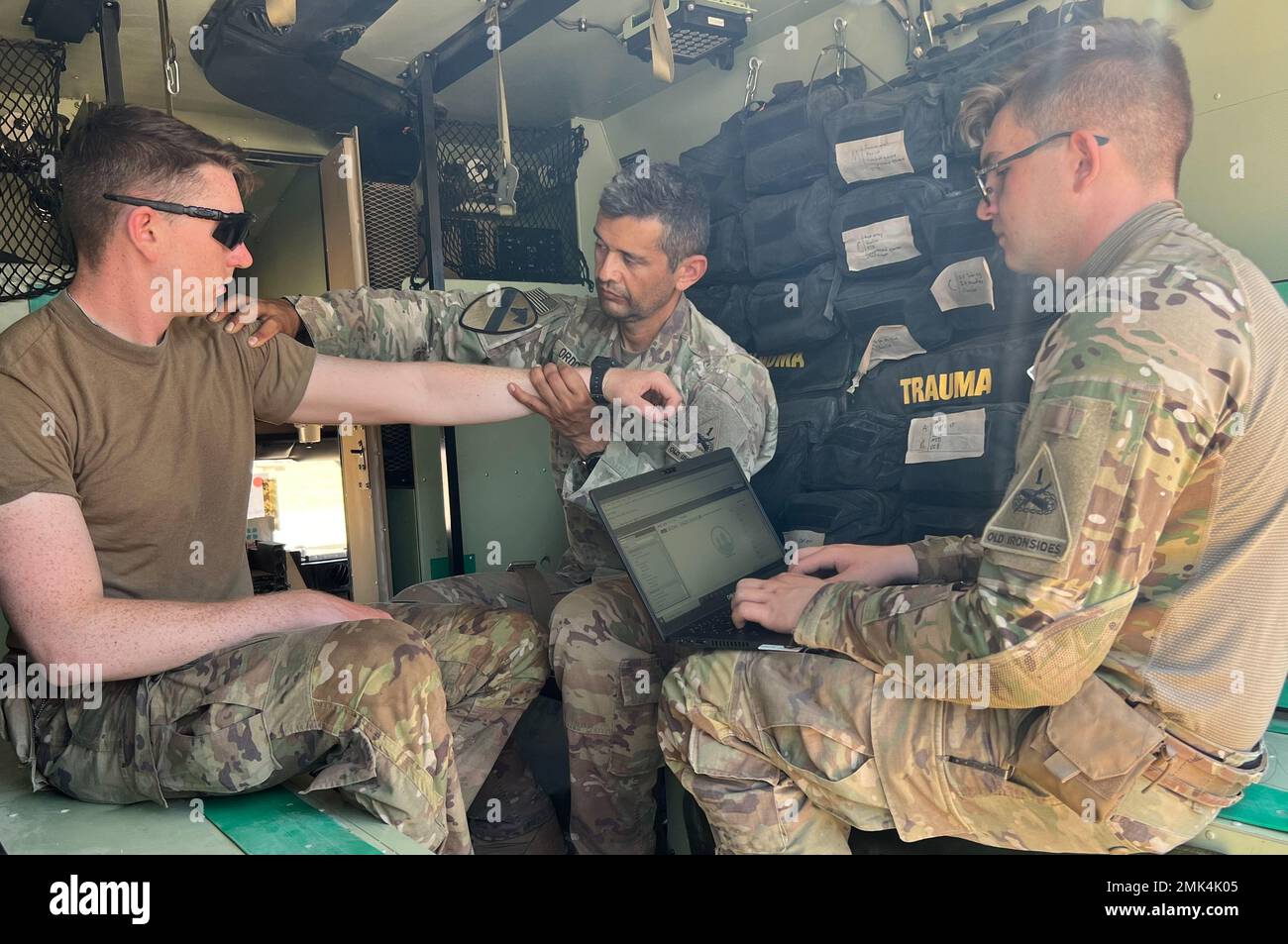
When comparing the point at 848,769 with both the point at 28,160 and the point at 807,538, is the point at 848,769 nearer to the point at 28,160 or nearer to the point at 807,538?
the point at 807,538

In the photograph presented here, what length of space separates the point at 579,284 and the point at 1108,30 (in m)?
2.47

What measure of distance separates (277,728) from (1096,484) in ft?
3.93

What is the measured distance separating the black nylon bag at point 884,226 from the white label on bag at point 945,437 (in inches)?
16.3

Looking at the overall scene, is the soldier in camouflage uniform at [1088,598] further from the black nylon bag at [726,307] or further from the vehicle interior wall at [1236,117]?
the black nylon bag at [726,307]

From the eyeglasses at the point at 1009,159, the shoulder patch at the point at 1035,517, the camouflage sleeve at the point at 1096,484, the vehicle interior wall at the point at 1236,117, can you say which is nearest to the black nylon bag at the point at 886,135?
the vehicle interior wall at the point at 1236,117

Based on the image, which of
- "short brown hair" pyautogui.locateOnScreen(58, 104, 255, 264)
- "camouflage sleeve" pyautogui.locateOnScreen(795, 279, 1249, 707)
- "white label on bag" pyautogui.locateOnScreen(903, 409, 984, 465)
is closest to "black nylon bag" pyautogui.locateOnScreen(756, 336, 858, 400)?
"white label on bag" pyautogui.locateOnScreen(903, 409, 984, 465)

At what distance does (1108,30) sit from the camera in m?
1.65

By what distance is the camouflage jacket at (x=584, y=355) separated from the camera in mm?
2479

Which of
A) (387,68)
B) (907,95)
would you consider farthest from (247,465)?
(387,68)

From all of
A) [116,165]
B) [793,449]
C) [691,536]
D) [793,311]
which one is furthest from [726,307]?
[116,165]

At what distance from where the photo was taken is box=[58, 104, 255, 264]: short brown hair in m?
1.69

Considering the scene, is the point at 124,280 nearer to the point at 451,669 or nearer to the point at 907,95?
the point at 451,669

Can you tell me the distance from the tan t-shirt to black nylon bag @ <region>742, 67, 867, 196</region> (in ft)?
5.22

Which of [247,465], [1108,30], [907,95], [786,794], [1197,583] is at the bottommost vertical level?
[786,794]
